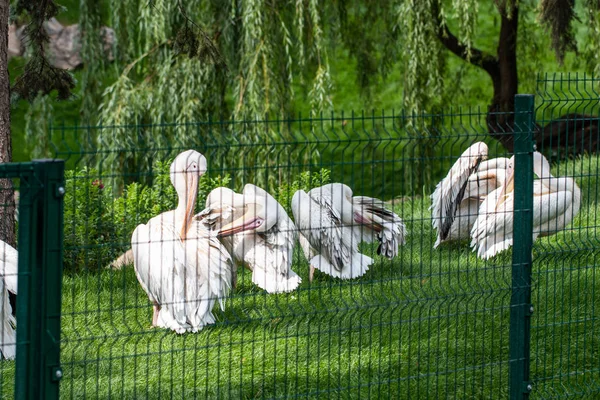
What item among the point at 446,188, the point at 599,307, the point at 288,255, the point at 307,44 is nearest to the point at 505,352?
the point at 599,307

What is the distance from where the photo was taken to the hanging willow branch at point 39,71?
332 inches

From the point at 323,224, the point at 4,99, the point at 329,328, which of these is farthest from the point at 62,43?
the point at 329,328

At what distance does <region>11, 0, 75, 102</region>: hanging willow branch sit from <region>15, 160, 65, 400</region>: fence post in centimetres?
494

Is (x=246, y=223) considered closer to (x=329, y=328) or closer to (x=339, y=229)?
(x=339, y=229)

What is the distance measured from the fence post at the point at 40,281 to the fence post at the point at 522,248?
2388 millimetres

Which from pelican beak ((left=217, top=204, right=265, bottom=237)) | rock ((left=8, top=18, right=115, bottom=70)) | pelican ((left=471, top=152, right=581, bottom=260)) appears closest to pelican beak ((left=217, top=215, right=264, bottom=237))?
pelican beak ((left=217, top=204, right=265, bottom=237))

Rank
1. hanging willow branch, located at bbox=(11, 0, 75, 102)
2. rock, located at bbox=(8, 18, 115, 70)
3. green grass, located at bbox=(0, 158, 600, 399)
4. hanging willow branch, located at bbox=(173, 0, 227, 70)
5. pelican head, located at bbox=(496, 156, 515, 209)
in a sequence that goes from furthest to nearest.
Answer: rock, located at bbox=(8, 18, 115, 70) < hanging willow branch, located at bbox=(173, 0, 227, 70) < hanging willow branch, located at bbox=(11, 0, 75, 102) < pelican head, located at bbox=(496, 156, 515, 209) < green grass, located at bbox=(0, 158, 600, 399)

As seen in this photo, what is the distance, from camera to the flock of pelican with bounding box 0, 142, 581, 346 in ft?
20.4

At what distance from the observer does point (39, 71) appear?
841cm

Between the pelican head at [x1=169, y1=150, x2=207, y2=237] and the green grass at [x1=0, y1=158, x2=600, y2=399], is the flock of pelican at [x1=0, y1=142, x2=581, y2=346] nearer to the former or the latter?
the pelican head at [x1=169, y1=150, x2=207, y2=237]

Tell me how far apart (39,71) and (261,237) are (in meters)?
2.73

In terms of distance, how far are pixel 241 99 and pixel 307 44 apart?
137cm

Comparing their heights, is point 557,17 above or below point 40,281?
above

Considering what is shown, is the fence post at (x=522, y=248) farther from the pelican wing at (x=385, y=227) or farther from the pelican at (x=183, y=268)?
the pelican wing at (x=385, y=227)
